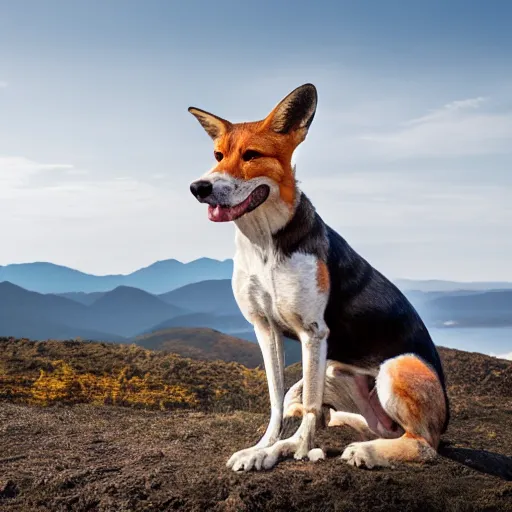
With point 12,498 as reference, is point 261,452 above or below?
above

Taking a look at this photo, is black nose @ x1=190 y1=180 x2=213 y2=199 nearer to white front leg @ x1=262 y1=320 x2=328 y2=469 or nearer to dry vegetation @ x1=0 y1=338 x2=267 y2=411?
white front leg @ x1=262 y1=320 x2=328 y2=469

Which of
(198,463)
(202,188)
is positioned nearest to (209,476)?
(198,463)

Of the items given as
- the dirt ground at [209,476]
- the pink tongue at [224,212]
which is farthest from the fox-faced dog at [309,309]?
the dirt ground at [209,476]

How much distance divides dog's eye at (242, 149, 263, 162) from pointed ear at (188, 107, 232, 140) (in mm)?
324

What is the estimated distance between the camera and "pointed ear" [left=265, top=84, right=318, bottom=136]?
5.29 metres

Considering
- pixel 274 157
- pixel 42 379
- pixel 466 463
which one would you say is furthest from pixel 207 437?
pixel 42 379

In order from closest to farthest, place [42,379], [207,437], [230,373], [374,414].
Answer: [374,414], [207,437], [42,379], [230,373]

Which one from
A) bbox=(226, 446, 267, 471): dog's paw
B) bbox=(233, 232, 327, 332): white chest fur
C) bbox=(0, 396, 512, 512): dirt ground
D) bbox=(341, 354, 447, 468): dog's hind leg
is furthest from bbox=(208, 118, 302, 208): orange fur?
bbox=(0, 396, 512, 512): dirt ground

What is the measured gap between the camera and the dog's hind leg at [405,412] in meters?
5.62

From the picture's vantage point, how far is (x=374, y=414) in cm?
602

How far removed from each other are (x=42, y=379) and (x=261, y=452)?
778 centimetres

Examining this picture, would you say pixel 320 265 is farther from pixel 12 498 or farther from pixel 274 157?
pixel 12 498

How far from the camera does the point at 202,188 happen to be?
5.00 m

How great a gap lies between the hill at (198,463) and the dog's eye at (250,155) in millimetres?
2390
